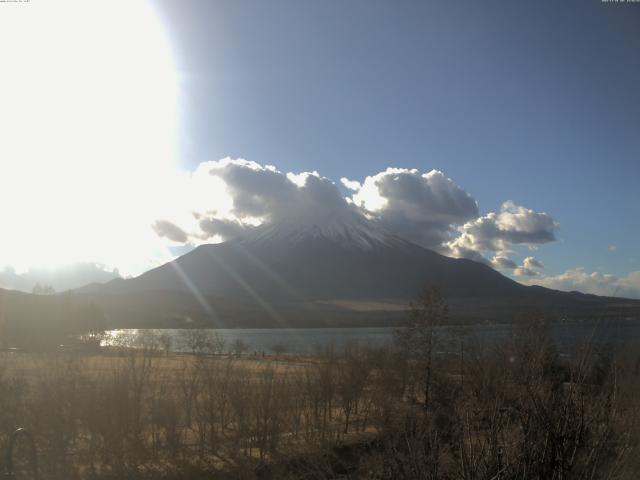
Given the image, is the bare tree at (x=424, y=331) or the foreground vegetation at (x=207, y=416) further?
the bare tree at (x=424, y=331)

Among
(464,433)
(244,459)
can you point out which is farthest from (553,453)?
(244,459)

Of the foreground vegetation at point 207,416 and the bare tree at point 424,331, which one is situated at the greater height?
the bare tree at point 424,331

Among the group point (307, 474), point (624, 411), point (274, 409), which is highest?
point (624, 411)

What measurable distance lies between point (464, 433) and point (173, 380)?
25974 millimetres

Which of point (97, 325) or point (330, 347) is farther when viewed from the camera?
point (97, 325)

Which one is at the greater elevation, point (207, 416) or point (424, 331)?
point (424, 331)

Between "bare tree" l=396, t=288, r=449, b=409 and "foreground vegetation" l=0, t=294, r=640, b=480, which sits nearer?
"foreground vegetation" l=0, t=294, r=640, b=480

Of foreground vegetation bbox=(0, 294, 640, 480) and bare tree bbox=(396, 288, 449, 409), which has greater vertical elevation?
bare tree bbox=(396, 288, 449, 409)

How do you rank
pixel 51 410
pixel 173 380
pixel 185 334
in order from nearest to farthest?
pixel 51 410, pixel 173 380, pixel 185 334

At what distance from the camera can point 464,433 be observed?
244 inches

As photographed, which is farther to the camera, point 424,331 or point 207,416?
point 424,331

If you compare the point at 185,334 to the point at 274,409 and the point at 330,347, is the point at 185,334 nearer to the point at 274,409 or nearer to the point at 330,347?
the point at 330,347

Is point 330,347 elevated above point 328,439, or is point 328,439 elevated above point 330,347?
point 330,347

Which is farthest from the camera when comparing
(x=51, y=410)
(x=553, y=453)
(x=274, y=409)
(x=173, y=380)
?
(x=173, y=380)
